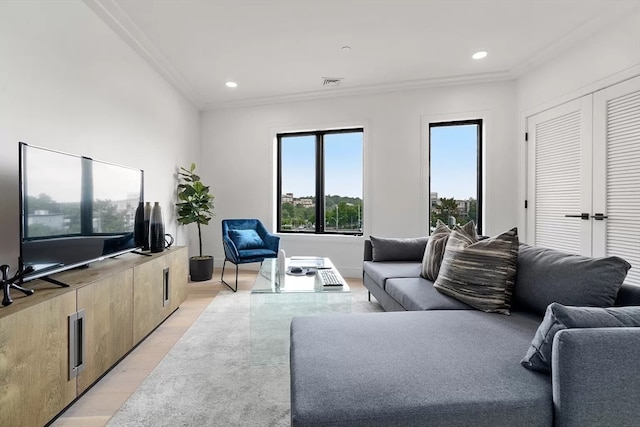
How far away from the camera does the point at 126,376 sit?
6.15 ft

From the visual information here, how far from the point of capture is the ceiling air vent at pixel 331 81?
157 inches

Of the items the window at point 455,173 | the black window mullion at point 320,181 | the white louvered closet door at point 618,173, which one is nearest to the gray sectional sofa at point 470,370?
the white louvered closet door at point 618,173

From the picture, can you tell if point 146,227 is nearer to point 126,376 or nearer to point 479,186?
point 126,376

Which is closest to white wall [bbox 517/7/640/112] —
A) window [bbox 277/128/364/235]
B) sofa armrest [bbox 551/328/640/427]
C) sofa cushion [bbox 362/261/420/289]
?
window [bbox 277/128/364/235]

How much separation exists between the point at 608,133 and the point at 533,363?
2.87 metres

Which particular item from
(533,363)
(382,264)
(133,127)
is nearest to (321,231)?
(382,264)

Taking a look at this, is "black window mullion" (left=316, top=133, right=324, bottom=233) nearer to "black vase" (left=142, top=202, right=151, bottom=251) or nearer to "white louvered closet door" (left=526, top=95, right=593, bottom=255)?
"black vase" (left=142, top=202, right=151, bottom=251)

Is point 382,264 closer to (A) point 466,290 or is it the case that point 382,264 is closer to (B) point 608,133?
(A) point 466,290

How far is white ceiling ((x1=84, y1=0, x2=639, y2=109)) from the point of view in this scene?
8.53 feet

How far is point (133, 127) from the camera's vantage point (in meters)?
3.16

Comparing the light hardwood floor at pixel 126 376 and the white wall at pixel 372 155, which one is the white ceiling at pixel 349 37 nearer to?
the white wall at pixel 372 155

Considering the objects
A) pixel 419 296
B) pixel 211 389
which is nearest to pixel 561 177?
pixel 419 296

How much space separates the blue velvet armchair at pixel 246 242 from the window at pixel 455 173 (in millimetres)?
2230

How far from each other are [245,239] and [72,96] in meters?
2.31
